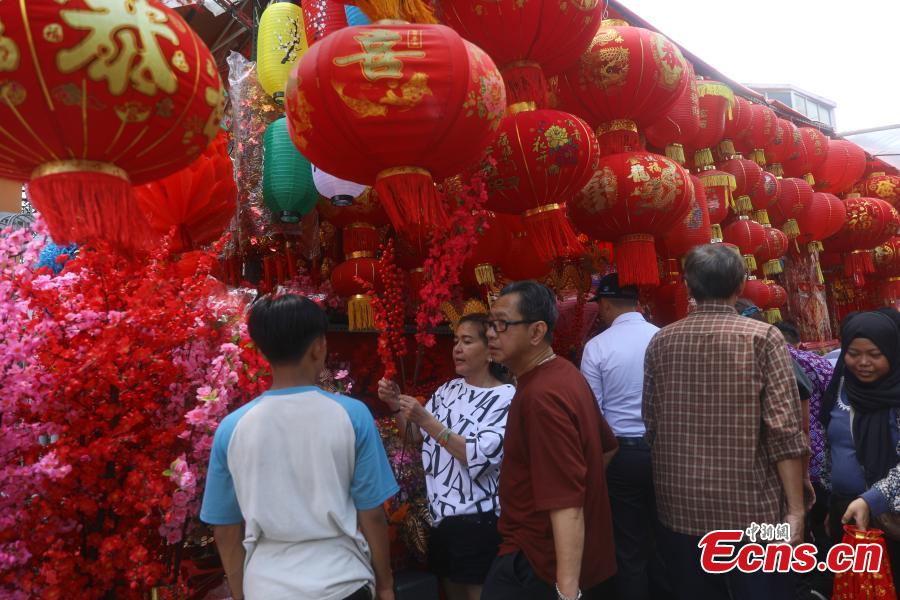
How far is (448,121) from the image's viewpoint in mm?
1854

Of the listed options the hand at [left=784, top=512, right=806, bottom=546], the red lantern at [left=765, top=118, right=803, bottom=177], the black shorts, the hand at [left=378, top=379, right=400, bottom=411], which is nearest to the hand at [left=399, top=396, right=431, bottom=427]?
the hand at [left=378, top=379, right=400, bottom=411]

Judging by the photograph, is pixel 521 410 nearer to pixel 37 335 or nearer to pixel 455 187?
pixel 37 335

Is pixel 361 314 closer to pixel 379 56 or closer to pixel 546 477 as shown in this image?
pixel 379 56

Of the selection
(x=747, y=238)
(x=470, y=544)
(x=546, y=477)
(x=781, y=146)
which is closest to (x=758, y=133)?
(x=781, y=146)

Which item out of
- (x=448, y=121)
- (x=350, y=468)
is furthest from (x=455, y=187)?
(x=350, y=468)

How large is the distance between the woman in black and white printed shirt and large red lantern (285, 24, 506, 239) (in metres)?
0.61

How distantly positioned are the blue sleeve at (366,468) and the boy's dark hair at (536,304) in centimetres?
56

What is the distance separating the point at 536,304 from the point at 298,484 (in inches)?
32.1

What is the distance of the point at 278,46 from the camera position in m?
3.13

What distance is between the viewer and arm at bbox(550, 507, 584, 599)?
136cm

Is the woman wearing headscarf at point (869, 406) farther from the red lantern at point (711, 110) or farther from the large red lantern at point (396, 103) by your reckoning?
the red lantern at point (711, 110)

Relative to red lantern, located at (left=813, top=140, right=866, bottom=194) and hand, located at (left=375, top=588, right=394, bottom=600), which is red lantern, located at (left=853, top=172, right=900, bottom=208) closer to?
red lantern, located at (left=813, top=140, right=866, bottom=194)

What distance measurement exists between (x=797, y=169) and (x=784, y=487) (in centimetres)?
582

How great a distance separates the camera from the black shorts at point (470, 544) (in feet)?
6.73
